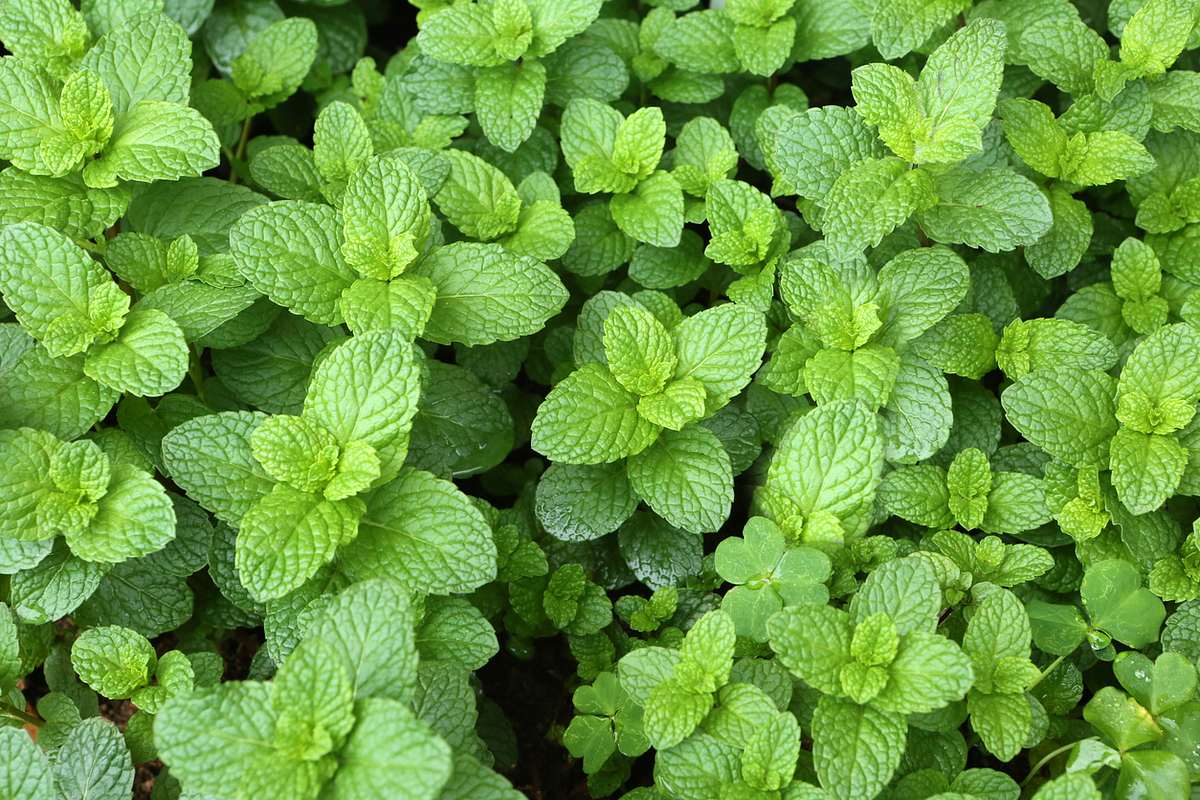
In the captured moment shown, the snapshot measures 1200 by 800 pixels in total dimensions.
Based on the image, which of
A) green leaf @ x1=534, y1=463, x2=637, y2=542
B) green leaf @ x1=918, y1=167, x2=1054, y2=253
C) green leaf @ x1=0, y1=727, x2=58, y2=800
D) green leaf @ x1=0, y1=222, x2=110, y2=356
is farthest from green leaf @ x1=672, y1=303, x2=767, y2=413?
green leaf @ x1=0, y1=727, x2=58, y2=800

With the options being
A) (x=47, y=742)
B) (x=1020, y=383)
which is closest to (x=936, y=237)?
(x=1020, y=383)

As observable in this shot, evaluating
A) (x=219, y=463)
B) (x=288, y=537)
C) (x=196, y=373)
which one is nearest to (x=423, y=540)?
(x=288, y=537)

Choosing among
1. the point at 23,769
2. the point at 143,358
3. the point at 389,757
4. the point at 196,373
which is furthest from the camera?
the point at 196,373

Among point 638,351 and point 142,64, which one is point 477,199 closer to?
point 638,351

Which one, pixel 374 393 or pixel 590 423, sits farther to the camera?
pixel 590 423

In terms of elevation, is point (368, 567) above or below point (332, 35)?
below

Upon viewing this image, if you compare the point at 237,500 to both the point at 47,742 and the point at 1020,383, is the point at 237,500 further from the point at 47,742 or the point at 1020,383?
the point at 1020,383

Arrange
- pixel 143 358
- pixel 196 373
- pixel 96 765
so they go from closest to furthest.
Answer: pixel 96 765
pixel 143 358
pixel 196 373

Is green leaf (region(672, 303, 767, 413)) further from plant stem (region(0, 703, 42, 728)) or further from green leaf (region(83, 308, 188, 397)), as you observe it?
plant stem (region(0, 703, 42, 728))
